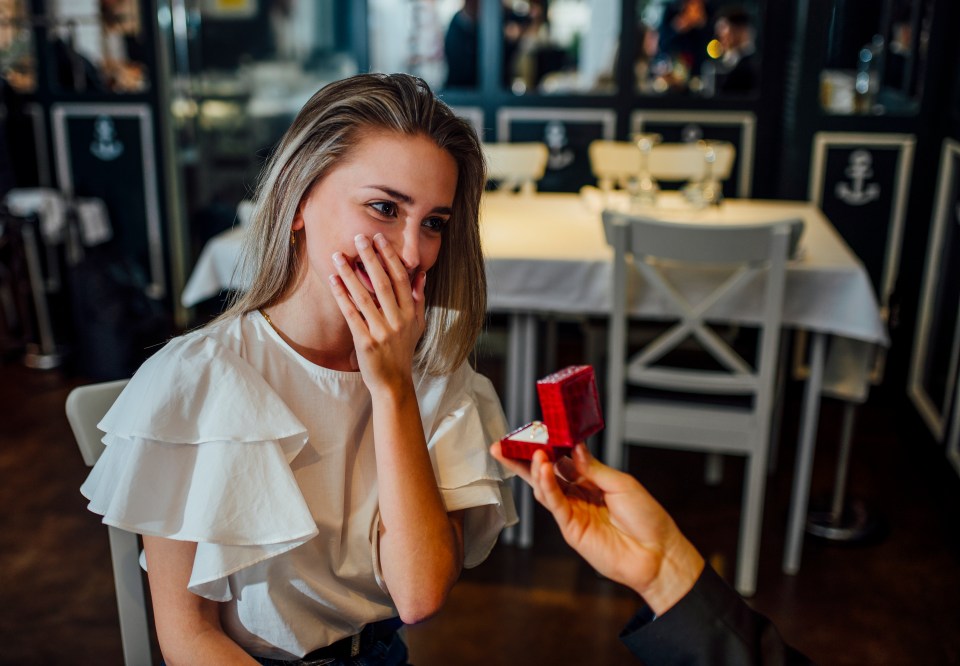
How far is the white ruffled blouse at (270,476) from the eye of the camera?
3.34 feet

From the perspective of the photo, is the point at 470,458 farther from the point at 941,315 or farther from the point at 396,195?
the point at 941,315

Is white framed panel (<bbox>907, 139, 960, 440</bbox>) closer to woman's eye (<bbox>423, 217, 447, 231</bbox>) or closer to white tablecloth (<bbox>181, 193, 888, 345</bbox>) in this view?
white tablecloth (<bbox>181, 193, 888, 345</bbox>)

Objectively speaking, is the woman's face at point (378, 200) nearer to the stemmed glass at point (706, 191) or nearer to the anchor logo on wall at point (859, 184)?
the stemmed glass at point (706, 191)

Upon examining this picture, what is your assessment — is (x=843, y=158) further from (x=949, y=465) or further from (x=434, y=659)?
(x=434, y=659)

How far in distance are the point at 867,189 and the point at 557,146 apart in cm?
132

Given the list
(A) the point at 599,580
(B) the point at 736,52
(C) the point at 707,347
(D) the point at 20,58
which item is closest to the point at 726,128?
(B) the point at 736,52

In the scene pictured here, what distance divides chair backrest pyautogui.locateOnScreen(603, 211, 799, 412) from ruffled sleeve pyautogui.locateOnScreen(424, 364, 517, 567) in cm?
112

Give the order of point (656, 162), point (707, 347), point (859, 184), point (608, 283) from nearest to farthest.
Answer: point (707, 347)
point (608, 283)
point (656, 162)
point (859, 184)

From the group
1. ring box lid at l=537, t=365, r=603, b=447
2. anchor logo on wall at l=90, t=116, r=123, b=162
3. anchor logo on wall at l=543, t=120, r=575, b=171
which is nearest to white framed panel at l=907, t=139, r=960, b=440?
anchor logo on wall at l=543, t=120, r=575, b=171

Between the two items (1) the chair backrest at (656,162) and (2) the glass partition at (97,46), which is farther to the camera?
(2) the glass partition at (97,46)

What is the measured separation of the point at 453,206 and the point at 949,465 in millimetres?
2396

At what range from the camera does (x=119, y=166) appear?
4586mm

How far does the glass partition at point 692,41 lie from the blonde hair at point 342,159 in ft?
11.7

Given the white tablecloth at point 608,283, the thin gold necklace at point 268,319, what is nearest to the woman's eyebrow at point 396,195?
the thin gold necklace at point 268,319
